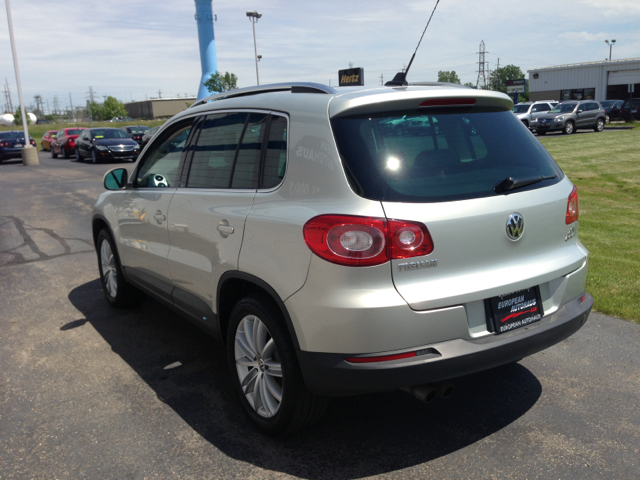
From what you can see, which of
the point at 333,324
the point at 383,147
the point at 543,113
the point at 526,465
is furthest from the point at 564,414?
the point at 543,113

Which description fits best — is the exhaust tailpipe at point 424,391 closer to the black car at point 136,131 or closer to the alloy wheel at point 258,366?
the alloy wheel at point 258,366

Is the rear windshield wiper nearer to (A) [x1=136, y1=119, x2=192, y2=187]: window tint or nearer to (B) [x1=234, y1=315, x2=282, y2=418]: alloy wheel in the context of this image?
(B) [x1=234, y1=315, x2=282, y2=418]: alloy wheel

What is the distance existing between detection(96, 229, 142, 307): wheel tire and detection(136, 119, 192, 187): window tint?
3.16 ft

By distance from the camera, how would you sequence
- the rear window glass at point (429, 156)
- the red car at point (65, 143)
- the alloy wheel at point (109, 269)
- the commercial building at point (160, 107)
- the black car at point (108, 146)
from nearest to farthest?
the rear window glass at point (429, 156)
the alloy wheel at point (109, 269)
the black car at point (108, 146)
the red car at point (65, 143)
the commercial building at point (160, 107)

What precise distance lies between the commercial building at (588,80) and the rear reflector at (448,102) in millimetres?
61611

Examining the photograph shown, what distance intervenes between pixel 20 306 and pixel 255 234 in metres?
3.87

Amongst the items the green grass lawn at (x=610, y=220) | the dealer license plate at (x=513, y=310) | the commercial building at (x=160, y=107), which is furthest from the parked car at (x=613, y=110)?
the commercial building at (x=160, y=107)

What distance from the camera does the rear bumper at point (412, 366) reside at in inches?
107

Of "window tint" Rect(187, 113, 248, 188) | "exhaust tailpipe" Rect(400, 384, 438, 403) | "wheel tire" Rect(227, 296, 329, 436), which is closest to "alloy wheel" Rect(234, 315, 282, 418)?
"wheel tire" Rect(227, 296, 329, 436)

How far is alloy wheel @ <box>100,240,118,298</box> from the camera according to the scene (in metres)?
5.63

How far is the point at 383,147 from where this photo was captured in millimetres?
2867

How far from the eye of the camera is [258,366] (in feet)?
10.9

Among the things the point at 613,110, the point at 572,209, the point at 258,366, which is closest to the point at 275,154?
Result: the point at 258,366

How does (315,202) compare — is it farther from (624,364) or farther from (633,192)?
(633,192)
